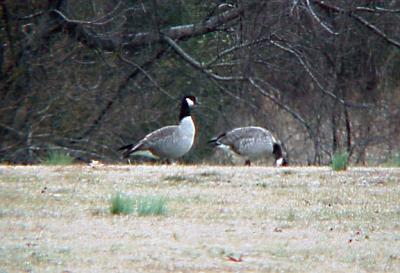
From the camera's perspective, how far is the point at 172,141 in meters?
19.2

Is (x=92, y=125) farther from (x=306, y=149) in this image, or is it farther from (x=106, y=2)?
(x=306, y=149)

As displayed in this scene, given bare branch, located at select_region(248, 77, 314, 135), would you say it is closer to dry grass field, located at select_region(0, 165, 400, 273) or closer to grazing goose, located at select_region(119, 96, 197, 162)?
grazing goose, located at select_region(119, 96, 197, 162)

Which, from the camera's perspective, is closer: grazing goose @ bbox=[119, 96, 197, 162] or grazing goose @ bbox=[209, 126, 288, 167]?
grazing goose @ bbox=[119, 96, 197, 162]

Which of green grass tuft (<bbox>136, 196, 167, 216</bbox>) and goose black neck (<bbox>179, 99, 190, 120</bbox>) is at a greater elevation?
goose black neck (<bbox>179, 99, 190, 120</bbox>)

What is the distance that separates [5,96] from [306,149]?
594cm

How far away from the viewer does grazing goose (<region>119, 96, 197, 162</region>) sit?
19156mm

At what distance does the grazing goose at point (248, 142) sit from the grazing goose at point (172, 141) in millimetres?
776

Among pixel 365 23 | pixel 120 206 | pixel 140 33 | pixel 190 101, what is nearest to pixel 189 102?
pixel 190 101

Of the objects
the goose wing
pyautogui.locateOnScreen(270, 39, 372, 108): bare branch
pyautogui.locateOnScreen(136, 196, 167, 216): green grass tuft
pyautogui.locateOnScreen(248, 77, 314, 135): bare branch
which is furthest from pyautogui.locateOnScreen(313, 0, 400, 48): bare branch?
pyautogui.locateOnScreen(136, 196, 167, 216): green grass tuft

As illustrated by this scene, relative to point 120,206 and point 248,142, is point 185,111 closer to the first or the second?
point 248,142

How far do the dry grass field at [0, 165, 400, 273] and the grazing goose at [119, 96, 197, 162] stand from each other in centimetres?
435

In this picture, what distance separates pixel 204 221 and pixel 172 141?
8.52m

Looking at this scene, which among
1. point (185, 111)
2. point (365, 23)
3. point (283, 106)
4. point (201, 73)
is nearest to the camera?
point (185, 111)

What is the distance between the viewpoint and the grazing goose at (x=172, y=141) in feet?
62.8
